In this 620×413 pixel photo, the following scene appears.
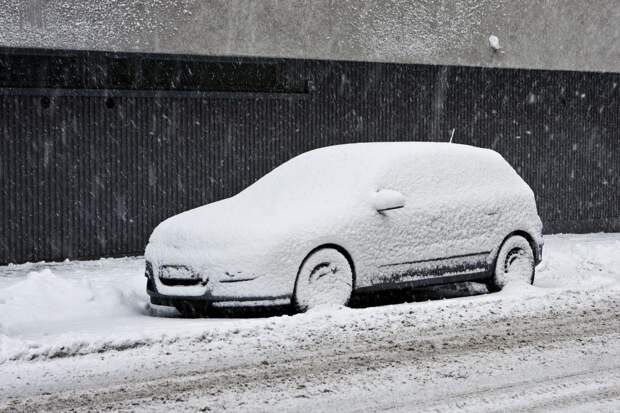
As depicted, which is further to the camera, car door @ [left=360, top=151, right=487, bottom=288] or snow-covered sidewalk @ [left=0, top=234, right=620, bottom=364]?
car door @ [left=360, top=151, right=487, bottom=288]

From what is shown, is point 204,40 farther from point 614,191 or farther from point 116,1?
point 614,191

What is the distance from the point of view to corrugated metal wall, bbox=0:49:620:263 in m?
14.6

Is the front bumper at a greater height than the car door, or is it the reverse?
the car door

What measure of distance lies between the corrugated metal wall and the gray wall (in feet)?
2.26

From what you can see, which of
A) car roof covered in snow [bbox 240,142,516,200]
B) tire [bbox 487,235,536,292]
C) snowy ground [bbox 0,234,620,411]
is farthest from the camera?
tire [bbox 487,235,536,292]

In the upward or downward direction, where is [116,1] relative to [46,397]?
upward

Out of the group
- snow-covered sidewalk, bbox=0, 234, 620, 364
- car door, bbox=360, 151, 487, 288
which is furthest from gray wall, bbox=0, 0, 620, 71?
car door, bbox=360, 151, 487, 288

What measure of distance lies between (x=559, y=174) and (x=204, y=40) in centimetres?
872

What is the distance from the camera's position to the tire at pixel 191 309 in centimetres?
968

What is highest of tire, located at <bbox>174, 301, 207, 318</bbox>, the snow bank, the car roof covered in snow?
the car roof covered in snow

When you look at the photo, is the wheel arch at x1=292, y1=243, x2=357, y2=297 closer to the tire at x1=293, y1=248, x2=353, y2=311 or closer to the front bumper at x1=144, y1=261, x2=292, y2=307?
the tire at x1=293, y1=248, x2=353, y2=311

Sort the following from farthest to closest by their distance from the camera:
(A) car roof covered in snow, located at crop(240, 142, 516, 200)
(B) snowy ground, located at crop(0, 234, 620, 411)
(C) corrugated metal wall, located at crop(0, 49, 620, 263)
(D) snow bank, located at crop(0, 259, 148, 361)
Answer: (C) corrugated metal wall, located at crop(0, 49, 620, 263)
(A) car roof covered in snow, located at crop(240, 142, 516, 200)
(D) snow bank, located at crop(0, 259, 148, 361)
(B) snowy ground, located at crop(0, 234, 620, 411)

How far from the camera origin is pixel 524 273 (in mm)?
11234

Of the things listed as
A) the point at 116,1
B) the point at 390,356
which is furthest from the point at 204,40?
the point at 390,356
